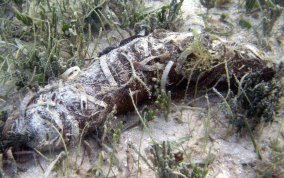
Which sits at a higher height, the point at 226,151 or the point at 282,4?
the point at 282,4

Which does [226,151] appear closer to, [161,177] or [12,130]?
[161,177]

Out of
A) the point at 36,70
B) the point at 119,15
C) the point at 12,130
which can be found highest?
the point at 119,15

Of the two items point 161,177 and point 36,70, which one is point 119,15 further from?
point 161,177

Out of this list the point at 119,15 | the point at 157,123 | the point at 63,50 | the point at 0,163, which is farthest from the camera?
the point at 119,15

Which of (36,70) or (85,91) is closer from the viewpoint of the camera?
(85,91)

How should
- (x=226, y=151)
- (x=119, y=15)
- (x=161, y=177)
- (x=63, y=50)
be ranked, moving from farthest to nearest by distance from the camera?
(x=119, y=15) < (x=63, y=50) < (x=226, y=151) < (x=161, y=177)

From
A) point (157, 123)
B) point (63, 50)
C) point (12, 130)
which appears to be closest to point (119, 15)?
point (63, 50)
